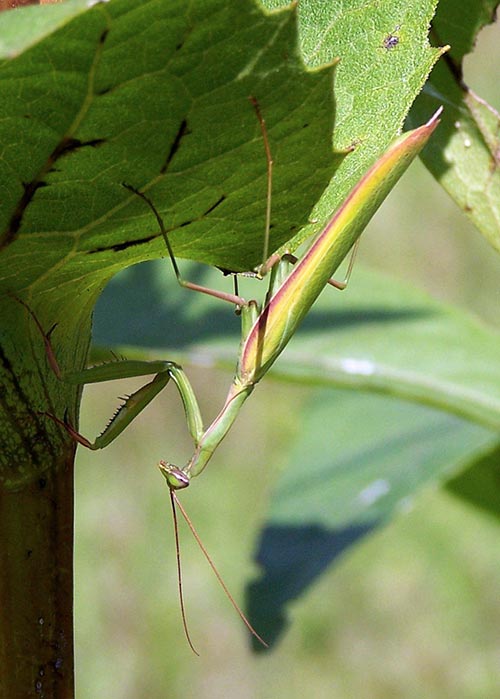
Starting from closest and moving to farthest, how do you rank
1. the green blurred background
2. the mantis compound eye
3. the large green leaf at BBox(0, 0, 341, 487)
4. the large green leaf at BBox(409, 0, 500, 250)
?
1. the large green leaf at BBox(0, 0, 341, 487)
2. the large green leaf at BBox(409, 0, 500, 250)
3. the mantis compound eye
4. the green blurred background

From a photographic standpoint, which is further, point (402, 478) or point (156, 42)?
point (402, 478)

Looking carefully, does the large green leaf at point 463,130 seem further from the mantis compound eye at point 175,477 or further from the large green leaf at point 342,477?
the large green leaf at point 342,477

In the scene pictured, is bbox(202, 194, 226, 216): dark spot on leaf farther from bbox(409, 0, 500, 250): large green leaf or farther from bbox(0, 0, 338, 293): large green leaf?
bbox(409, 0, 500, 250): large green leaf

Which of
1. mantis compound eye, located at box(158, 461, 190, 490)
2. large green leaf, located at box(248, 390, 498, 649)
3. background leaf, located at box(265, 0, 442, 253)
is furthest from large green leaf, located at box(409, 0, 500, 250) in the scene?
large green leaf, located at box(248, 390, 498, 649)

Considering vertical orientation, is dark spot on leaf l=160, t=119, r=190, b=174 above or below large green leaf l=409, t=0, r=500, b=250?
above

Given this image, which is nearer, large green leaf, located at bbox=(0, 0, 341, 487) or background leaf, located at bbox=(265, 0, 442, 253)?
large green leaf, located at bbox=(0, 0, 341, 487)

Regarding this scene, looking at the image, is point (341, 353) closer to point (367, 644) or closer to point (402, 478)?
point (402, 478)

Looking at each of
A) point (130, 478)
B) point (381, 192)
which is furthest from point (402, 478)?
point (130, 478)
